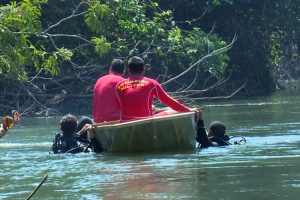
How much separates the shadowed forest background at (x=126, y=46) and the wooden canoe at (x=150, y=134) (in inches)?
144

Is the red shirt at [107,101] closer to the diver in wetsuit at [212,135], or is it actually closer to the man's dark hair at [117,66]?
the man's dark hair at [117,66]

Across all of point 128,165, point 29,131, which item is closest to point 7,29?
point 29,131

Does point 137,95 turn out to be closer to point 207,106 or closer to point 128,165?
point 128,165

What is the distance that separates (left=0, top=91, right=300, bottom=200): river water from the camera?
37.4 ft

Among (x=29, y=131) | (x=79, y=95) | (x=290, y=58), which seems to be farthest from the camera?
(x=290, y=58)

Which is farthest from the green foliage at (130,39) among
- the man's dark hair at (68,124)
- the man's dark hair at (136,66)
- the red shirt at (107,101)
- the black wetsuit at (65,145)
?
the man's dark hair at (136,66)

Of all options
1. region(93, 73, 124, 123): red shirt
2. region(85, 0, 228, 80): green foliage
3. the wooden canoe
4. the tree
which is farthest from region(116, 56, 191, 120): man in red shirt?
region(85, 0, 228, 80): green foliage

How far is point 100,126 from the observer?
52.3 feet

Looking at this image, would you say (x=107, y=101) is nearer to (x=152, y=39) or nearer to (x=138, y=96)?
(x=138, y=96)

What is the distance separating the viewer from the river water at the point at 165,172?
11.4 metres

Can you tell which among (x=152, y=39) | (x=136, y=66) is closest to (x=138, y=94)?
(x=136, y=66)

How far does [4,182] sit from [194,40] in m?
18.8

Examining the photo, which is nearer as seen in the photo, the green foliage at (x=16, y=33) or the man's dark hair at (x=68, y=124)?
the man's dark hair at (x=68, y=124)

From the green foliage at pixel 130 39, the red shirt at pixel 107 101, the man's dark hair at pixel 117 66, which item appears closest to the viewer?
the red shirt at pixel 107 101
